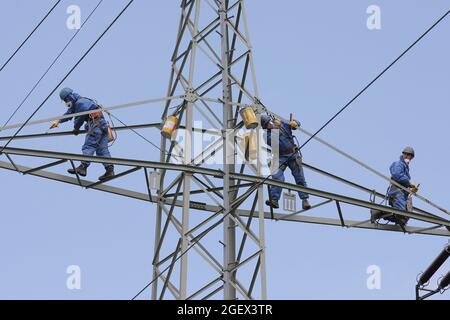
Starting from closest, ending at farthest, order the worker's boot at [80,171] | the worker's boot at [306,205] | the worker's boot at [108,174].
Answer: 1. the worker's boot at [80,171]
2. the worker's boot at [108,174]
3. the worker's boot at [306,205]

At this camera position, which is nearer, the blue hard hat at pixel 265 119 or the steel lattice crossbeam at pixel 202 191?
the steel lattice crossbeam at pixel 202 191

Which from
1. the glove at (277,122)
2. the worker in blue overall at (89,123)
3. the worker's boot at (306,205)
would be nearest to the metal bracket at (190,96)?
the worker in blue overall at (89,123)

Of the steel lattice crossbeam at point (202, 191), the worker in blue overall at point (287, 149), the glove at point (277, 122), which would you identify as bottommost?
the steel lattice crossbeam at point (202, 191)

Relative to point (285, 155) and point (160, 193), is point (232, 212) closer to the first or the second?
point (160, 193)

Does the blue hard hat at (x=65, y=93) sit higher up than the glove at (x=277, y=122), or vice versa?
the blue hard hat at (x=65, y=93)

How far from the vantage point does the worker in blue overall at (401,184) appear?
27634 millimetres

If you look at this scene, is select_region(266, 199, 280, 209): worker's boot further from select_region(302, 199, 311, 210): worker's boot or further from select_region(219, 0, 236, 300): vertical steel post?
select_region(219, 0, 236, 300): vertical steel post

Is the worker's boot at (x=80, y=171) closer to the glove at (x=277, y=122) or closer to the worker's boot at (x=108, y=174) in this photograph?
the worker's boot at (x=108, y=174)

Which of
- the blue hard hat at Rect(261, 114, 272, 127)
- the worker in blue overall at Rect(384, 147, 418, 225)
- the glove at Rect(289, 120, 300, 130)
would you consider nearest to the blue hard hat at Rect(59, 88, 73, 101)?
the blue hard hat at Rect(261, 114, 272, 127)

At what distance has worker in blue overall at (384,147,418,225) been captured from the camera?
27634 mm

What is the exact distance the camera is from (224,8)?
83.6 ft

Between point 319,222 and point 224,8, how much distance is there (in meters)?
4.97

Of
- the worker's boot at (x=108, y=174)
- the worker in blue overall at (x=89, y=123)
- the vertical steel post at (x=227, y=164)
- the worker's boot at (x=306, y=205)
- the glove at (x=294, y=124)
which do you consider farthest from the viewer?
the glove at (x=294, y=124)
